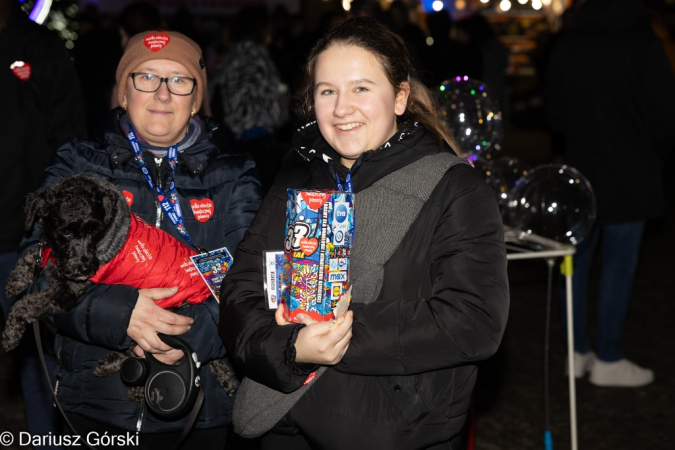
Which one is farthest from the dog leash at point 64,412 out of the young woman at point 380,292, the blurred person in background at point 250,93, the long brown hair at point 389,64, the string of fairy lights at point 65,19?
the string of fairy lights at point 65,19

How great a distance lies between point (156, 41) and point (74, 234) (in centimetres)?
78

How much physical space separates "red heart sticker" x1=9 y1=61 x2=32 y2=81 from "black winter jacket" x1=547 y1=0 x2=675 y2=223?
3.62 m

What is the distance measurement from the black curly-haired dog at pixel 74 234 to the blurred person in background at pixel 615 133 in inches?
149

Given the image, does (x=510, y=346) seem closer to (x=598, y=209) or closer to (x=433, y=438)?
(x=598, y=209)

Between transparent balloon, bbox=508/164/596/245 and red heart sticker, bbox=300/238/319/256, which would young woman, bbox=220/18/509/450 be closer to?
red heart sticker, bbox=300/238/319/256

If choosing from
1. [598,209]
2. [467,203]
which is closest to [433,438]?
[467,203]

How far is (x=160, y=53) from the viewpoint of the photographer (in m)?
2.76

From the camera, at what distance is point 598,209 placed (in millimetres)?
5301

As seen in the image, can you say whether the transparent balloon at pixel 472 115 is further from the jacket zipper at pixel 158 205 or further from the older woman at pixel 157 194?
the jacket zipper at pixel 158 205

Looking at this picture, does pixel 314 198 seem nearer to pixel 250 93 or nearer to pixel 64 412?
pixel 64 412

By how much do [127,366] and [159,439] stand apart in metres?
0.34

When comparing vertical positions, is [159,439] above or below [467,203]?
below

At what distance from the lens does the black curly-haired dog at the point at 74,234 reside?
250 centimetres

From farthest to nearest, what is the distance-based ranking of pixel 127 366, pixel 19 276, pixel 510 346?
pixel 510 346 → pixel 19 276 → pixel 127 366
